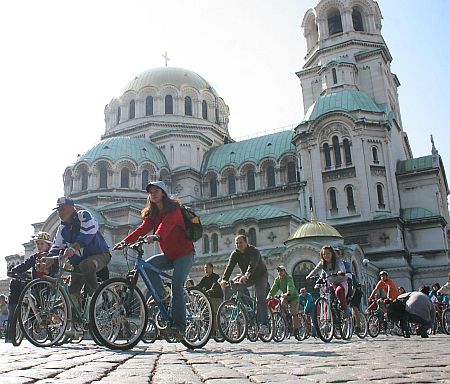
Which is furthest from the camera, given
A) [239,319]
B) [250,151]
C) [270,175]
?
[250,151]

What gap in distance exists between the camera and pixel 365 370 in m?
3.55

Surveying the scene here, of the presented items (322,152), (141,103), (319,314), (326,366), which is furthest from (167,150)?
(326,366)

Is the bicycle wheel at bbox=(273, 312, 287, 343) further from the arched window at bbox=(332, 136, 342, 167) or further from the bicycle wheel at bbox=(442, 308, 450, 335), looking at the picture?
the arched window at bbox=(332, 136, 342, 167)

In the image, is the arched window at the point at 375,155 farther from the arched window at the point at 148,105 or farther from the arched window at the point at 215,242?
the arched window at the point at 148,105

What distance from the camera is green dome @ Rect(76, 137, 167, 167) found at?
1654 inches

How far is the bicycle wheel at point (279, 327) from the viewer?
34.6 ft

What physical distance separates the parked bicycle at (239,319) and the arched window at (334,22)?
3729 cm

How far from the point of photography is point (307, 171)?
3681cm

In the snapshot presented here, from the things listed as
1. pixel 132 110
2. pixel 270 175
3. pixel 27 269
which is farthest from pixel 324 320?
pixel 132 110

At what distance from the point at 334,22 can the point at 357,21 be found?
1.93 meters

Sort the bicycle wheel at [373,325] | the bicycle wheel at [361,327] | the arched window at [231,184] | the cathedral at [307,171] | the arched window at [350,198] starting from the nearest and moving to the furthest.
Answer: the bicycle wheel at [361,327] → the bicycle wheel at [373,325] → the cathedral at [307,171] → the arched window at [350,198] → the arched window at [231,184]

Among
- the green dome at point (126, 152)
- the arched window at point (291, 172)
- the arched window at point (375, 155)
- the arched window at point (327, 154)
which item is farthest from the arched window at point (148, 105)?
the arched window at point (375, 155)

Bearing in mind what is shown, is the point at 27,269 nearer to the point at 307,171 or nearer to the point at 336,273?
the point at 336,273

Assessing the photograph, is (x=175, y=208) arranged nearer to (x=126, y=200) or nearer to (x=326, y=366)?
(x=326, y=366)
